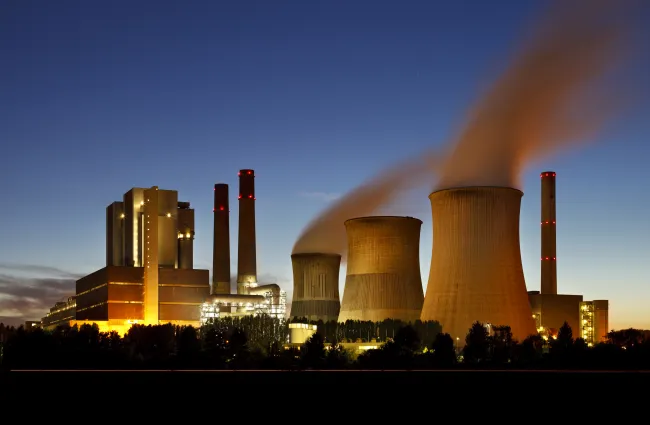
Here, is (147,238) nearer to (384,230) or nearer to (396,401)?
(384,230)

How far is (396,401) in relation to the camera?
28188 millimetres

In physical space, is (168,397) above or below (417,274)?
below

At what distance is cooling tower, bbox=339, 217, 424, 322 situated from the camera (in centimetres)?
4891

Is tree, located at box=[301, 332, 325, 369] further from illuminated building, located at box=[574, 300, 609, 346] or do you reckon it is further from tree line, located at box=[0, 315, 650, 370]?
illuminated building, located at box=[574, 300, 609, 346]

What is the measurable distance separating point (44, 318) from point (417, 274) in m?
44.2

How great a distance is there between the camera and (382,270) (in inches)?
1943

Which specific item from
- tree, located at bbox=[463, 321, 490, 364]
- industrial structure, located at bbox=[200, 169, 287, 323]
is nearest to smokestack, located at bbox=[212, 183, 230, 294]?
industrial structure, located at bbox=[200, 169, 287, 323]

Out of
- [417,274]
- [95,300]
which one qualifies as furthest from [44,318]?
[417,274]

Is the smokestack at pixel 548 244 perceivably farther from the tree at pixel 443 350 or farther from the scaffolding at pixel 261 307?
the tree at pixel 443 350

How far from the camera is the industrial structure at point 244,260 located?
64.9 m

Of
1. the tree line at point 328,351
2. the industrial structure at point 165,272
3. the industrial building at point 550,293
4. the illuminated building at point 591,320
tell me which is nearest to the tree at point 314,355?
the tree line at point 328,351

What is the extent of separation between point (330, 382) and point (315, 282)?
66.2 ft

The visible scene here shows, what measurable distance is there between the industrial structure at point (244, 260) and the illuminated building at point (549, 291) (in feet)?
58.4

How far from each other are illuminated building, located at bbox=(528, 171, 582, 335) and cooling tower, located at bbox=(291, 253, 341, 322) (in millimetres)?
15271
